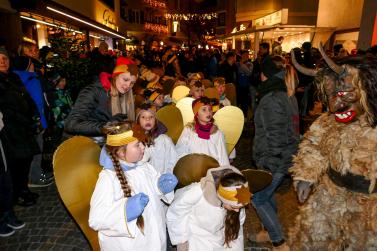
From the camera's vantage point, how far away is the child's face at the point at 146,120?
3.53 meters

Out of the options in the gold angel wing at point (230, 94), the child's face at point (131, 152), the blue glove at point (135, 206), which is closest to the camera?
the blue glove at point (135, 206)

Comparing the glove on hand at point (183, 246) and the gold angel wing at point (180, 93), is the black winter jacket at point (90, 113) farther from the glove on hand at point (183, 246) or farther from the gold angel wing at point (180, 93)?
the gold angel wing at point (180, 93)

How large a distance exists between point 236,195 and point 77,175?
4.22ft

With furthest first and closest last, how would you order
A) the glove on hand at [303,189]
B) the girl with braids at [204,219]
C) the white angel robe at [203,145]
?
the white angel robe at [203,145] → the glove on hand at [303,189] → the girl with braids at [204,219]

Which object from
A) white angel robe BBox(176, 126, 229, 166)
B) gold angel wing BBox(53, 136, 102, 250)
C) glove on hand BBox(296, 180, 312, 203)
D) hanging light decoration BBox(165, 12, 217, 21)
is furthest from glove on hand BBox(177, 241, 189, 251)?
hanging light decoration BBox(165, 12, 217, 21)

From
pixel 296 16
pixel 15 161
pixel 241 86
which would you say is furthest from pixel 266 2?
pixel 15 161

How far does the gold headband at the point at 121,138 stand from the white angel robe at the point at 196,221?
657mm

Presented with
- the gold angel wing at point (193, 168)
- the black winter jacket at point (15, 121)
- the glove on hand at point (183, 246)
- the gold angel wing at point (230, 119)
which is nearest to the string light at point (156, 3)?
the black winter jacket at point (15, 121)

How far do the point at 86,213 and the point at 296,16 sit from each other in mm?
22819

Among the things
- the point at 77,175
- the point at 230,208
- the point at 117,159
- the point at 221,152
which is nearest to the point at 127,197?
the point at 117,159

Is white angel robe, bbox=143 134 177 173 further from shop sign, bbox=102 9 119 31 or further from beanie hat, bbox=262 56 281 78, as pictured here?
shop sign, bbox=102 9 119 31

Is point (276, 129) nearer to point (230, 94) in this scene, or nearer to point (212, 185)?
point (212, 185)

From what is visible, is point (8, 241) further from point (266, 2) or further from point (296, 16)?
point (266, 2)

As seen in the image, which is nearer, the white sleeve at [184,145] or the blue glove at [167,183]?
the blue glove at [167,183]
